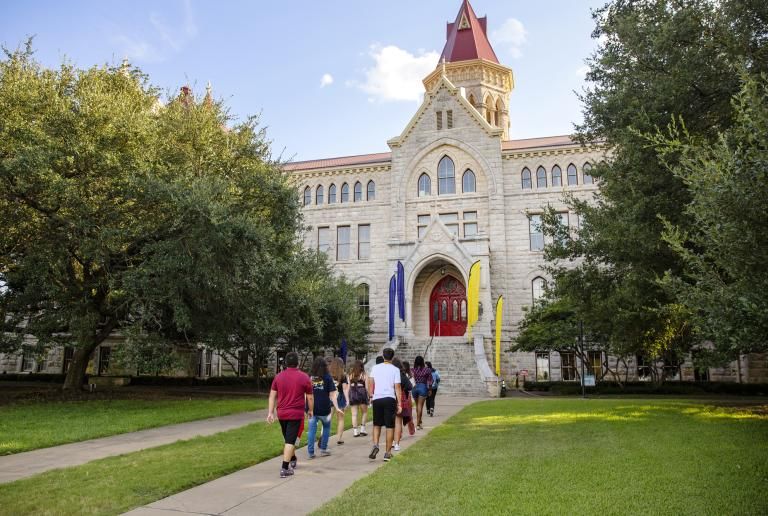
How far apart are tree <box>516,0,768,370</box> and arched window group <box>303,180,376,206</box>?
72.8 feet

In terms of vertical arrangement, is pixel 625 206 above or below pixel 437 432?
above

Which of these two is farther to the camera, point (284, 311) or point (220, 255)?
point (284, 311)

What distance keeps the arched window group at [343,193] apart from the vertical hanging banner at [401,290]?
7861 mm

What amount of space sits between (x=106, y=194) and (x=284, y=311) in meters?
7.11

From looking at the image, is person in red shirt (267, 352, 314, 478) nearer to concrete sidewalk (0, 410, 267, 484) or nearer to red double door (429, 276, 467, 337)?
concrete sidewalk (0, 410, 267, 484)

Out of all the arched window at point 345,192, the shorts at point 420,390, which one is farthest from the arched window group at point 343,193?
the shorts at point 420,390

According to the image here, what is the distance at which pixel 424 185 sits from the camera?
3622 cm

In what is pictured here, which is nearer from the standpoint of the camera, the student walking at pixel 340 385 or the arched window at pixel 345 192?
the student walking at pixel 340 385

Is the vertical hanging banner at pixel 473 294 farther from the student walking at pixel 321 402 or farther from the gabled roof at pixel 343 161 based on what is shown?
the student walking at pixel 321 402

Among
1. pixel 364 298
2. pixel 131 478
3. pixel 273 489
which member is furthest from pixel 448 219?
pixel 131 478

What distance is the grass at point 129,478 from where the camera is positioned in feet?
20.0

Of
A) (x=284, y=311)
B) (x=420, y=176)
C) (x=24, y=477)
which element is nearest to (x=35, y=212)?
(x=284, y=311)

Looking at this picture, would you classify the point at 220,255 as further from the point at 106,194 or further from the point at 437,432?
the point at 437,432

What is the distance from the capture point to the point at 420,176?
1428 inches
